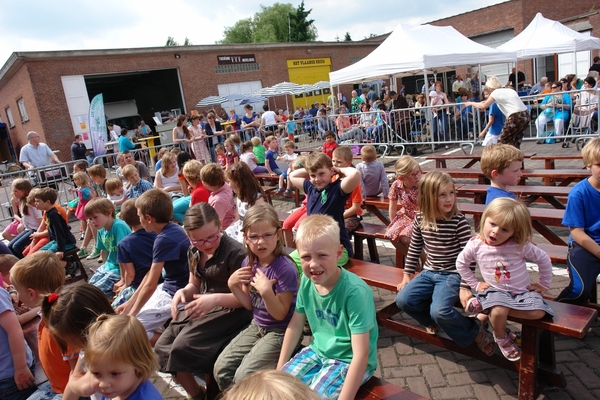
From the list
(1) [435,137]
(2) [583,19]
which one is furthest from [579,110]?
(2) [583,19]

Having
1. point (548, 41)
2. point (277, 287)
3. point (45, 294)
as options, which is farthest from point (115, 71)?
point (277, 287)

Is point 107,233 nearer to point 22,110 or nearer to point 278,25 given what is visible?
point 22,110

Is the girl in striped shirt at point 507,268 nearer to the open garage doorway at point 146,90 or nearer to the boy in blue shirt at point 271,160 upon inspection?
the boy in blue shirt at point 271,160

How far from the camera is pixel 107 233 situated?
454 centimetres

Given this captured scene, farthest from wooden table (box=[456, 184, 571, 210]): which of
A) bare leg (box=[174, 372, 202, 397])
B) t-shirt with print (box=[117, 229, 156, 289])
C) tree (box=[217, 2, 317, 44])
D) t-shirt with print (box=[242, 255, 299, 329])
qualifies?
tree (box=[217, 2, 317, 44])

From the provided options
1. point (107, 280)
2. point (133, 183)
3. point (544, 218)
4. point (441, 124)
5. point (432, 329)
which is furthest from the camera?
point (441, 124)

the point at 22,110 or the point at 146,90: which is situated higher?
the point at 146,90

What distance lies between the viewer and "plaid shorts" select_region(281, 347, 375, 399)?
6.83 ft

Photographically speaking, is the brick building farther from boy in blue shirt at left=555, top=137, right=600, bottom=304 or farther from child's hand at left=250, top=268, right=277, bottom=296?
boy in blue shirt at left=555, top=137, right=600, bottom=304

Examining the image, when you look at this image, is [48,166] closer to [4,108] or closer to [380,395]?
[380,395]

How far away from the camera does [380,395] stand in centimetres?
210

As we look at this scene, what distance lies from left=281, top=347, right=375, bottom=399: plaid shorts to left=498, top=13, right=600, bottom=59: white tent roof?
1690 centimetres

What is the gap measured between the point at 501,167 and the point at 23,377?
12.1ft

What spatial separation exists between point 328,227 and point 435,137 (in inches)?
460
